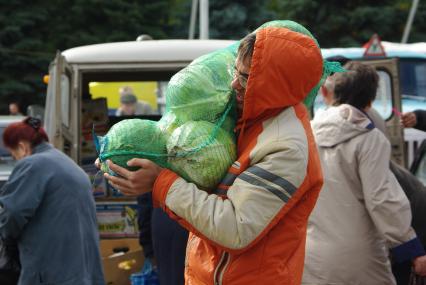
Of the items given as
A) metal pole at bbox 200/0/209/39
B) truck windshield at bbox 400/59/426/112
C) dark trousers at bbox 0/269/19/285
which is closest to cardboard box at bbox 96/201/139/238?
dark trousers at bbox 0/269/19/285

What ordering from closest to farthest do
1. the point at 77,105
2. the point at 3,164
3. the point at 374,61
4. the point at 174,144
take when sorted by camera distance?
the point at 174,144 < the point at 374,61 < the point at 77,105 < the point at 3,164

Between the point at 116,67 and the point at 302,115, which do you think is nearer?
the point at 302,115

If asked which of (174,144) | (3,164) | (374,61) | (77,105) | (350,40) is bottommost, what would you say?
(350,40)

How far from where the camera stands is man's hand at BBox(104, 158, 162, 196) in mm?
2699

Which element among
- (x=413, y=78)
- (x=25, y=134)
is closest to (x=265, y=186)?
(x=25, y=134)

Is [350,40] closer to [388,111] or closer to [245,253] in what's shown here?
[388,111]

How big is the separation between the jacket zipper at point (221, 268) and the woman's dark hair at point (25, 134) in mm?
3579

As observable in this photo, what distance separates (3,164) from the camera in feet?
30.0

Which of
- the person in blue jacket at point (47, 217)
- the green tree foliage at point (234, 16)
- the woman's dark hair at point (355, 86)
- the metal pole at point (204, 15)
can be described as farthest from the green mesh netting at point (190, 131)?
the green tree foliage at point (234, 16)

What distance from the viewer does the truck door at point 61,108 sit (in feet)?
23.3

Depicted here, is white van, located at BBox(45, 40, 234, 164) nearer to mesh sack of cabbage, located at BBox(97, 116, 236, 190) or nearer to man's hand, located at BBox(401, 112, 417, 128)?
man's hand, located at BBox(401, 112, 417, 128)

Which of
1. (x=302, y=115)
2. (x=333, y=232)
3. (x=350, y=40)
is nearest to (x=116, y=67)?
(x=333, y=232)

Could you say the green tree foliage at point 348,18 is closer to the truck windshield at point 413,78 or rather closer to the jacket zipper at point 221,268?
the truck windshield at point 413,78

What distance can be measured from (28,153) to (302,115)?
3666 mm
